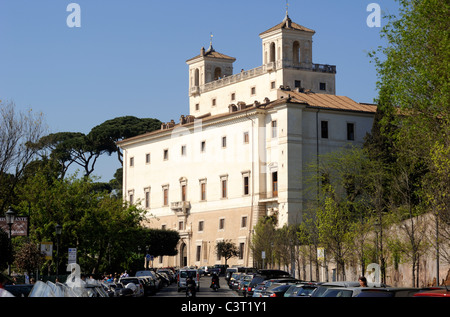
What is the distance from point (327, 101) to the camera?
93.8 m

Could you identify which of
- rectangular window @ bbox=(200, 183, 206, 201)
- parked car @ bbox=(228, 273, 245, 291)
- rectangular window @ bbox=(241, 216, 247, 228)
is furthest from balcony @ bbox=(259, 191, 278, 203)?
parked car @ bbox=(228, 273, 245, 291)

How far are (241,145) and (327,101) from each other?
36.0 feet

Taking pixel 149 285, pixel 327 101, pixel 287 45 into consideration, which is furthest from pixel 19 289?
pixel 287 45

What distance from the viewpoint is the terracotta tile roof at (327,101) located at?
91.2m

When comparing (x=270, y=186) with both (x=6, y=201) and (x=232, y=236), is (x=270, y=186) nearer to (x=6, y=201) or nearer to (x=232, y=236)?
(x=232, y=236)

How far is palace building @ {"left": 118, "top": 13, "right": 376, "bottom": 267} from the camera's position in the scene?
88375mm

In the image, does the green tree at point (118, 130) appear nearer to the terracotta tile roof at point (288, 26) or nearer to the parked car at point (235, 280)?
the terracotta tile roof at point (288, 26)

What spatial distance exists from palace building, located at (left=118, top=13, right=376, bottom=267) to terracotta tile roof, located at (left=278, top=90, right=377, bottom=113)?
0.18 metres

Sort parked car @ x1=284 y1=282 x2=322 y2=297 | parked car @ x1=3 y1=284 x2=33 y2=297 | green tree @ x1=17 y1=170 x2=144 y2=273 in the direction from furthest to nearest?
1. green tree @ x1=17 y1=170 x2=144 y2=273
2. parked car @ x1=284 y1=282 x2=322 y2=297
3. parked car @ x1=3 y1=284 x2=33 y2=297

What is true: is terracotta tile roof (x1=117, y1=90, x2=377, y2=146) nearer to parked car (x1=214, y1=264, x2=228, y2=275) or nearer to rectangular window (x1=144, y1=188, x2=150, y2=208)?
rectangular window (x1=144, y1=188, x2=150, y2=208)

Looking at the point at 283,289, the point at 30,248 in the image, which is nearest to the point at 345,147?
the point at 30,248

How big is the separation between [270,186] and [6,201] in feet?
135

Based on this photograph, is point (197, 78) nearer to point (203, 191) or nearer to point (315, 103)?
point (203, 191)

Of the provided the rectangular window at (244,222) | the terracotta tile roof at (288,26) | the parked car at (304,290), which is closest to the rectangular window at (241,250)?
the rectangular window at (244,222)
